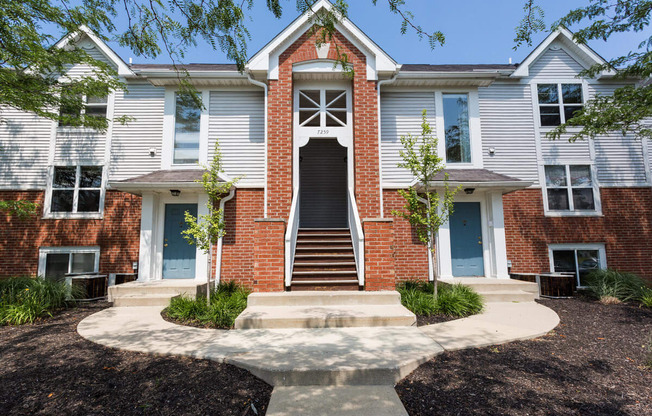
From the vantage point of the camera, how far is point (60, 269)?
29.5ft

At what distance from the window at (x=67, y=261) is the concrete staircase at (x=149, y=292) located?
7.12 feet

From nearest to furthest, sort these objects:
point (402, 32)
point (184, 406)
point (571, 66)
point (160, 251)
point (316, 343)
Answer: point (184, 406), point (402, 32), point (316, 343), point (160, 251), point (571, 66)

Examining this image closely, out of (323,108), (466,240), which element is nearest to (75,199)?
(323,108)

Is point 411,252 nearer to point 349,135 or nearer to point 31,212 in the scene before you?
point 349,135

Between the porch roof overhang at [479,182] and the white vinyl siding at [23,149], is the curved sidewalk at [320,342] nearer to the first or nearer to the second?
the porch roof overhang at [479,182]

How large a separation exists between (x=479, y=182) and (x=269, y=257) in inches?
230

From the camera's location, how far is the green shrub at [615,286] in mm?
7777

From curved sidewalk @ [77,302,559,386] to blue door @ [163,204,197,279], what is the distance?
250cm

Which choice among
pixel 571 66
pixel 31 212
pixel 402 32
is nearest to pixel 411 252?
pixel 402 32

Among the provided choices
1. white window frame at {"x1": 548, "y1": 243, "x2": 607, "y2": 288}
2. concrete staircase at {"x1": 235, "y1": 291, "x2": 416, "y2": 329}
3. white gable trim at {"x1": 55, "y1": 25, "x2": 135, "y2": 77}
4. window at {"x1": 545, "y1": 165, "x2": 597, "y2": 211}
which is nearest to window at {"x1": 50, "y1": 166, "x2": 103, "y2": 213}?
white gable trim at {"x1": 55, "y1": 25, "x2": 135, "y2": 77}

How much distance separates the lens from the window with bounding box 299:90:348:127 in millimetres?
8734

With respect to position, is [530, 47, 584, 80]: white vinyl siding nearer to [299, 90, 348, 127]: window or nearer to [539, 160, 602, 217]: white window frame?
[539, 160, 602, 217]: white window frame

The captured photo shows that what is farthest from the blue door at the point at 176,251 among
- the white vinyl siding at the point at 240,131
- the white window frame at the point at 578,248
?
the white window frame at the point at 578,248

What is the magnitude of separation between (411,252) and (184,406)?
7043 mm
